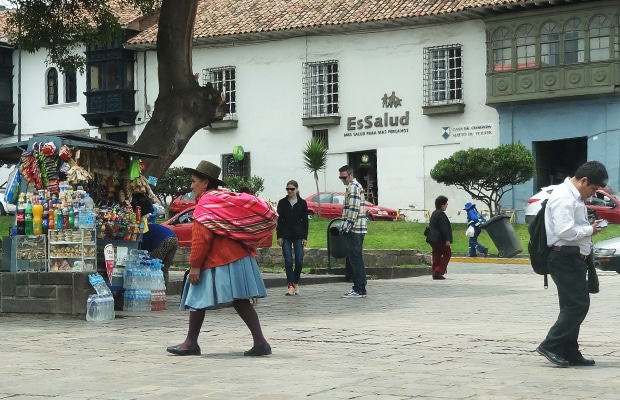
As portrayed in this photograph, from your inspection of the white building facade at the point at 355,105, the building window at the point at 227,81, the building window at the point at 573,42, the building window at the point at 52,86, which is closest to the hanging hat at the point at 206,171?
the building window at the point at 573,42

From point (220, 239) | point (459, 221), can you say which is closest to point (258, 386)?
point (220, 239)

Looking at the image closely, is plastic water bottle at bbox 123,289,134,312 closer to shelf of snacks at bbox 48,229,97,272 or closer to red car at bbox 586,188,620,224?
shelf of snacks at bbox 48,229,97,272

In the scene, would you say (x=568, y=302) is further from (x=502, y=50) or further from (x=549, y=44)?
(x=502, y=50)

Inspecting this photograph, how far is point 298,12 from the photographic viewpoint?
45.6 meters

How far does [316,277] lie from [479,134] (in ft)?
70.2

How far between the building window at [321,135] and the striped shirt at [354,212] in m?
27.9

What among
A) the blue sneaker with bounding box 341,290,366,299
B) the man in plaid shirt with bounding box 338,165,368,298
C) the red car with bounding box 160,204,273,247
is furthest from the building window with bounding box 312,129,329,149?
the man in plaid shirt with bounding box 338,165,368,298

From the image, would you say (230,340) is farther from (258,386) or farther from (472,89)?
(472,89)

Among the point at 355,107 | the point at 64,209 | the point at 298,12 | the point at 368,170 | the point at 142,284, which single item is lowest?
the point at 142,284

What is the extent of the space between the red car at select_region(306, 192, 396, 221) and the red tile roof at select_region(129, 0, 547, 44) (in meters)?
6.41

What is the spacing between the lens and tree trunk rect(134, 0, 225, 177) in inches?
746

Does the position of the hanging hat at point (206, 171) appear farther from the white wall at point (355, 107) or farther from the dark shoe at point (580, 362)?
the white wall at point (355, 107)

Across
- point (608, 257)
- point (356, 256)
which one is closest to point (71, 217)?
point (356, 256)

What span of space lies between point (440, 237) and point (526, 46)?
19576mm
